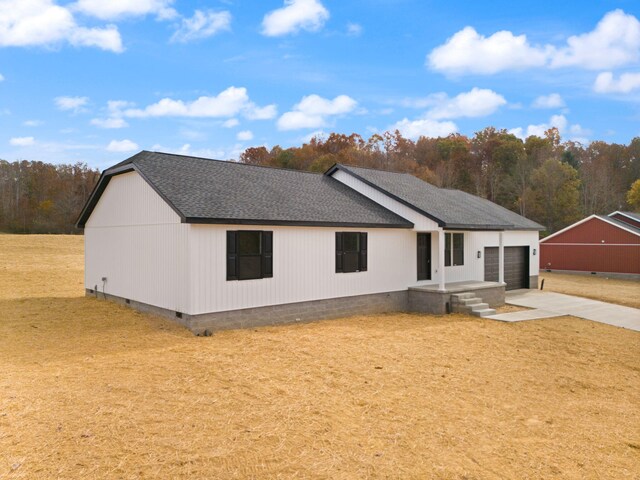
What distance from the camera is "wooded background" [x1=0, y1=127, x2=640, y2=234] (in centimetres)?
4381

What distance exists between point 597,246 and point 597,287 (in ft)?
23.4

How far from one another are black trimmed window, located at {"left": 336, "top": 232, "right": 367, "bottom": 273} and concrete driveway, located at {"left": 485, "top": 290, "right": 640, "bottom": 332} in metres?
4.31

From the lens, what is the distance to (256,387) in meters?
6.79

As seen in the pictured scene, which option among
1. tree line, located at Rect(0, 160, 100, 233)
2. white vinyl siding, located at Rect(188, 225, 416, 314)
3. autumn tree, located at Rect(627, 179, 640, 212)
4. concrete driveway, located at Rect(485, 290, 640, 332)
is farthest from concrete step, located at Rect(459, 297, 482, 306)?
tree line, located at Rect(0, 160, 100, 233)

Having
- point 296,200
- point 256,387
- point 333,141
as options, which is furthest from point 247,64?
point 333,141

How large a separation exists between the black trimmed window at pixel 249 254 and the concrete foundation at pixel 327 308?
91 cm

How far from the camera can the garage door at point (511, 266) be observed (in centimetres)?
1886

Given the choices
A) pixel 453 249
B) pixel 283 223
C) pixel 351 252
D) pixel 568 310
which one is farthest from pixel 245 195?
pixel 568 310

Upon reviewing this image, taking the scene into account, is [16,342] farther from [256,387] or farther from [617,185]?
[617,185]

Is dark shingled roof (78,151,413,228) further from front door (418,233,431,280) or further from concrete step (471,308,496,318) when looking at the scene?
concrete step (471,308,496,318)

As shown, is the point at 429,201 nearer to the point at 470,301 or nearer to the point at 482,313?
the point at 470,301

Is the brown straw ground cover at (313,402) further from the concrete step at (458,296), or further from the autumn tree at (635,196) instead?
the autumn tree at (635,196)

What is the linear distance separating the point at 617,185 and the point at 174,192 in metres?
55.2

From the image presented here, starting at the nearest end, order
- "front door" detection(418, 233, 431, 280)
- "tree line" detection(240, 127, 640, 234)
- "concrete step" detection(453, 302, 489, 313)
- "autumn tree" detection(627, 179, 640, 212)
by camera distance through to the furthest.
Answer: "concrete step" detection(453, 302, 489, 313) < "front door" detection(418, 233, 431, 280) < "autumn tree" detection(627, 179, 640, 212) < "tree line" detection(240, 127, 640, 234)
